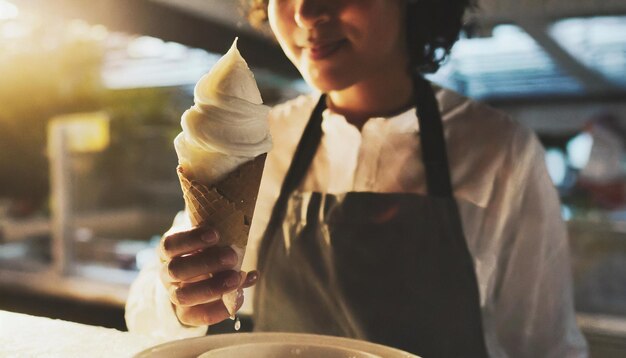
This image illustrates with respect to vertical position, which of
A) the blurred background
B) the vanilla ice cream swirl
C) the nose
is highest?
the nose

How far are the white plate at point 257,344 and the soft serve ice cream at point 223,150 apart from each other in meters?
0.20

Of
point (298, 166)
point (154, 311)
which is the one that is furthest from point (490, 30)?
point (154, 311)

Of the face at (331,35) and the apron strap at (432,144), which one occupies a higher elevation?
the face at (331,35)

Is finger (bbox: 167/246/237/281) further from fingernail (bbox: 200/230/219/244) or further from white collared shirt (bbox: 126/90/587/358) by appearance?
white collared shirt (bbox: 126/90/587/358)

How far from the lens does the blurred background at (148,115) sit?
3697 mm

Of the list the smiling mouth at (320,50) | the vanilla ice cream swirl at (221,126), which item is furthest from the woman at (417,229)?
the vanilla ice cream swirl at (221,126)

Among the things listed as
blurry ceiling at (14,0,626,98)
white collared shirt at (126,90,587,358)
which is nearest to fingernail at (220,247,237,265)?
white collared shirt at (126,90,587,358)

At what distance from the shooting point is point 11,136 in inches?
392

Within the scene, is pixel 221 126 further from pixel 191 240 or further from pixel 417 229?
pixel 417 229

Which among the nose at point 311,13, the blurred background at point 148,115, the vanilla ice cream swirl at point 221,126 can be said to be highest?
the nose at point 311,13

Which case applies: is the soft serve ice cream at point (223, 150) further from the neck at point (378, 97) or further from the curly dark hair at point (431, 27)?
the curly dark hair at point (431, 27)

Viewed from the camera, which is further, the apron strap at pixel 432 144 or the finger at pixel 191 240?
the apron strap at pixel 432 144

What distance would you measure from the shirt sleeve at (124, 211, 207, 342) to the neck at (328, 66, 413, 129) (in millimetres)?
639

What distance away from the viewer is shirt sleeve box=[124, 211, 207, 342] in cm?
157
